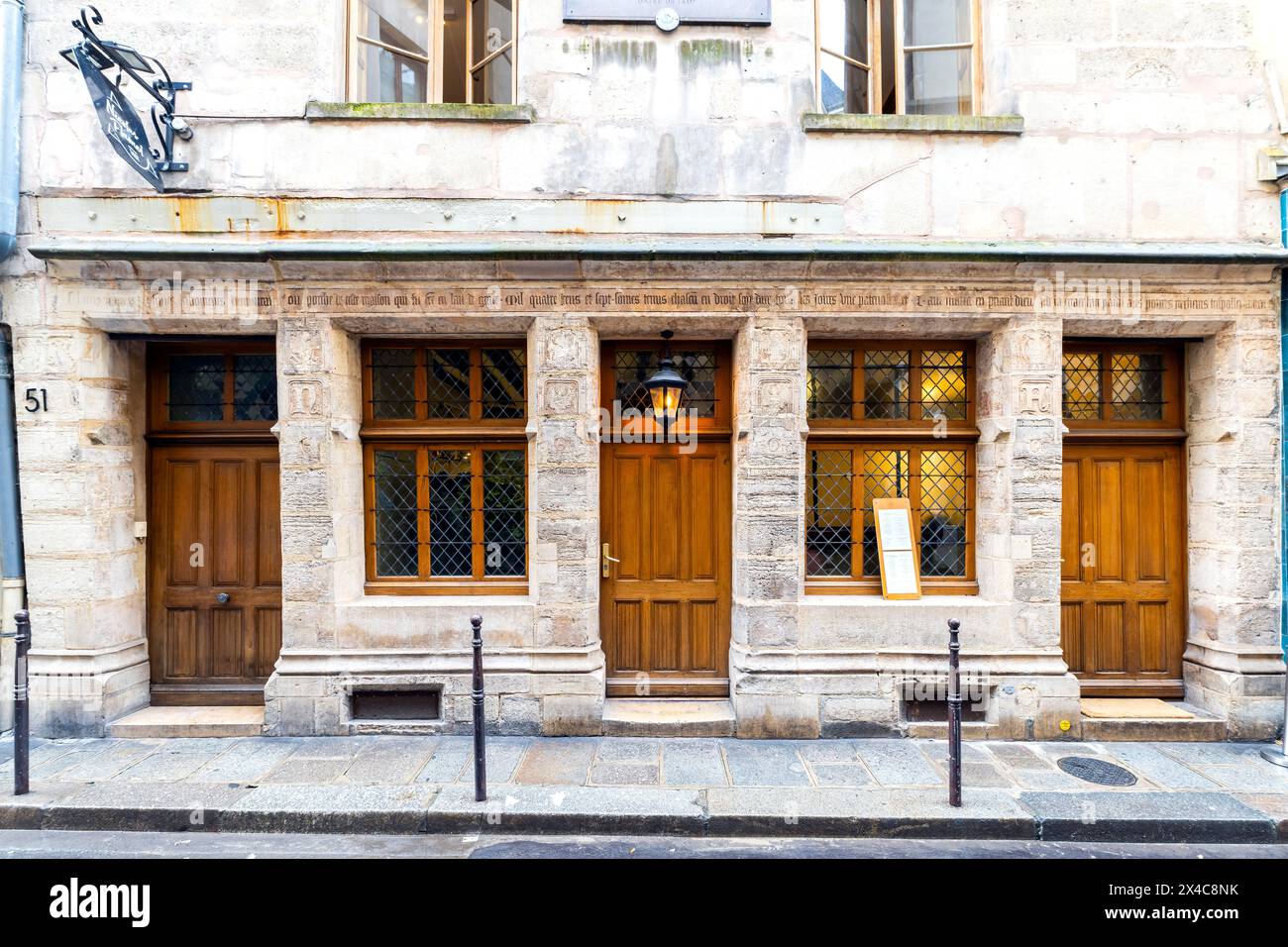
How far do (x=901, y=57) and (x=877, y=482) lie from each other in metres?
4.03

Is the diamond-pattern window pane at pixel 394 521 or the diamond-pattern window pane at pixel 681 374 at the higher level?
the diamond-pattern window pane at pixel 681 374

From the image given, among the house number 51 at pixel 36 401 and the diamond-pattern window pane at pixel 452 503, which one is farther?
the diamond-pattern window pane at pixel 452 503

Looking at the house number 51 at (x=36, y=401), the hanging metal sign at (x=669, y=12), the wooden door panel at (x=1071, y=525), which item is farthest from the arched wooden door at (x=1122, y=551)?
the house number 51 at (x=36, y=401)

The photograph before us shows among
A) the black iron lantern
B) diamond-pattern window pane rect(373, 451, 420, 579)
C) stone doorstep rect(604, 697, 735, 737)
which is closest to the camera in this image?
the black iron lantern

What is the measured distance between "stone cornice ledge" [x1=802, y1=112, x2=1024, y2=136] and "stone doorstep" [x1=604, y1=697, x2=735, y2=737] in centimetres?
523

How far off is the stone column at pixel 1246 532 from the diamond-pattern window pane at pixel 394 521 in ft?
24.0

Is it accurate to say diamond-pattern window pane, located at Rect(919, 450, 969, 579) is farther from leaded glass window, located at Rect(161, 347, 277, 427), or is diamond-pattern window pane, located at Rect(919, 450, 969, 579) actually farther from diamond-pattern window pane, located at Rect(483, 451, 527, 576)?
leaded glass window, located at Rect(161, 347, 277, 427)

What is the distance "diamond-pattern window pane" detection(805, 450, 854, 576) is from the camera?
6.15m

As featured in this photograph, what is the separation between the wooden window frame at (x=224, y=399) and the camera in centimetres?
627

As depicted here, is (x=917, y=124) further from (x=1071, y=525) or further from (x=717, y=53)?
(x=1071, y=525)

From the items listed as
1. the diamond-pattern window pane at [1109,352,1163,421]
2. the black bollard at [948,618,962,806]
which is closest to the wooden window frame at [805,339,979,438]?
the diamond-pattern window pane at [1109,352,1163,421]

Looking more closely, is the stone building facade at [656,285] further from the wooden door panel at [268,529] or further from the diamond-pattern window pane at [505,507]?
the wooden door panel at [268,529]

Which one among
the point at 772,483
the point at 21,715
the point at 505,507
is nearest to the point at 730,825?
the point at 772,483

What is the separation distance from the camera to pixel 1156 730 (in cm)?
572
